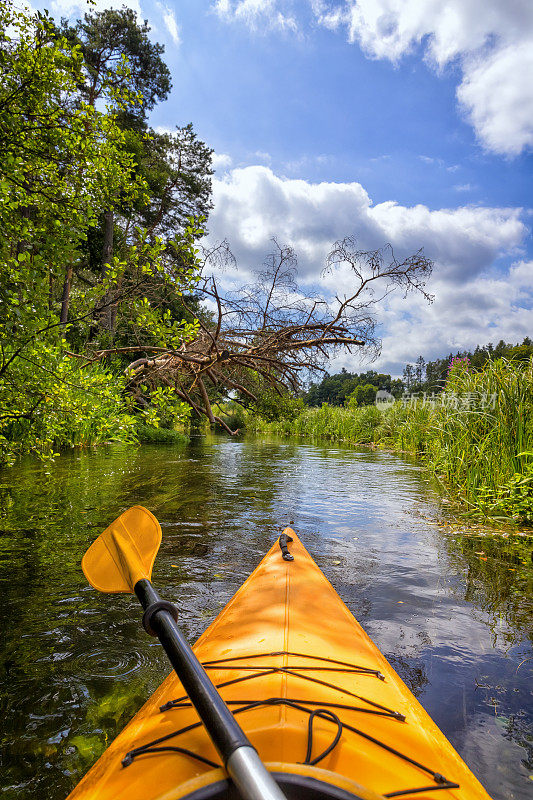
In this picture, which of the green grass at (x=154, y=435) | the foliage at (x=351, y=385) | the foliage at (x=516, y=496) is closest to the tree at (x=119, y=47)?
the green grass at (x=154, y=435)

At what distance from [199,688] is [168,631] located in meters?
0.29

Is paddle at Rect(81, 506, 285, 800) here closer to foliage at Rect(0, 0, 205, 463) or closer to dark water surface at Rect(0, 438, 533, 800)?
dark water surface at Rect(0, 438, 533, 800)

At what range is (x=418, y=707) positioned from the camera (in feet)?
4.96

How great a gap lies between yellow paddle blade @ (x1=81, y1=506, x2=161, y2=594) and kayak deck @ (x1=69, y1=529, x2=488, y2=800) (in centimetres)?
45

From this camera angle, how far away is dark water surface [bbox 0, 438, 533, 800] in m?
1.80

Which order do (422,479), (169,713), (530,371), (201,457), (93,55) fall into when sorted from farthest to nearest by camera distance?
1. (93,55)
2. (201,457)
3. (422,479)
4. (530,371)
5. (169,713)

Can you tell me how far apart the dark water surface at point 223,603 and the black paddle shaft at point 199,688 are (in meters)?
0.75

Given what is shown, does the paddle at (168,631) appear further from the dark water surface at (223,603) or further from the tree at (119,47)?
the tree at (119,47)

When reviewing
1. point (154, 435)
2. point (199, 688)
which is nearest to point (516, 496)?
point (199, 688)

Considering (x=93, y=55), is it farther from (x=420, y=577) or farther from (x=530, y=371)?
(x=420, y=577)

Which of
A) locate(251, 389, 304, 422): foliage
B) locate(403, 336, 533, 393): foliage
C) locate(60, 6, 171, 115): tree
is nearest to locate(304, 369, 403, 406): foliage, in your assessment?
locate(403, 336, 533, 393): foliage

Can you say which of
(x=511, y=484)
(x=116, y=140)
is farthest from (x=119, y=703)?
(x=116, y=140)

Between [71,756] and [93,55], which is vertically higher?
[93,55]

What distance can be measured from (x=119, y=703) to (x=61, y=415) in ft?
8.32
